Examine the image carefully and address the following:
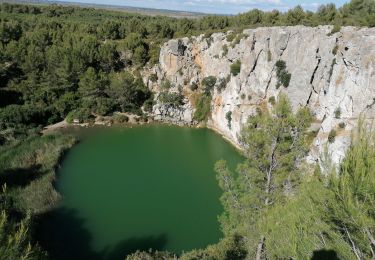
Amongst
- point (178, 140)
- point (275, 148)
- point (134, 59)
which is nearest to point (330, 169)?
point (275, 148)

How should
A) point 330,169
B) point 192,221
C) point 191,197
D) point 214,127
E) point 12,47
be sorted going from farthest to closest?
point 12,47, point 214,127, point 191,197, point 192,221, point 330,169

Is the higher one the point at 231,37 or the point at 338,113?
the point at 231,37

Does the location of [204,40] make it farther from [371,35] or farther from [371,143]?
[371,143]

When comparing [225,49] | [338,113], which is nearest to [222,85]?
[225,49]

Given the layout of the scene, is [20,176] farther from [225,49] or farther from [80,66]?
[225,49]

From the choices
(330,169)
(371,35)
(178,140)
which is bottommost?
(178,140)

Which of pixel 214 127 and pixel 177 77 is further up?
pixel 177 77

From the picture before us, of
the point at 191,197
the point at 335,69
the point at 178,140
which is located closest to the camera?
the point at 191,197

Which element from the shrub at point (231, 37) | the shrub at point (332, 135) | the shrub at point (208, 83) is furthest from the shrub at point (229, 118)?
the shrub at point (332, 135)
